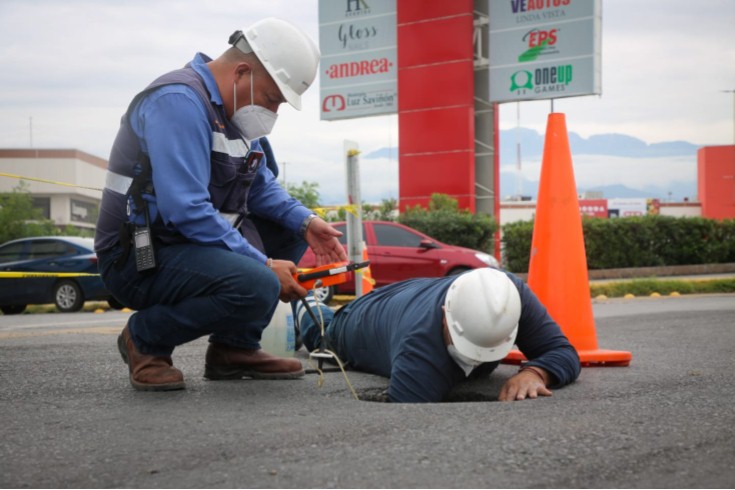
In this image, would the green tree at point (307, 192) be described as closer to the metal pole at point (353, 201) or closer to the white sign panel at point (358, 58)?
the white sign panel at point (358, 58)

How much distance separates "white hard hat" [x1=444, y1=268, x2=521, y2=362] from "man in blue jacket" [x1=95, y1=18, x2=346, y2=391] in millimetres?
747

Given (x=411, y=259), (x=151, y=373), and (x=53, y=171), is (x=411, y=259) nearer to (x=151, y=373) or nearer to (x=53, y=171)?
(x=151, y=373)

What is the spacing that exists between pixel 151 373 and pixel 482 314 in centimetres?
163

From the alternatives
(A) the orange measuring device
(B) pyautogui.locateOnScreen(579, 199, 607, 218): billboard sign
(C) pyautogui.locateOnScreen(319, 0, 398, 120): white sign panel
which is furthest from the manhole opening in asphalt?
(B) pyautogui.locateOnScreen(579, 199, 607, 218): billboard sign

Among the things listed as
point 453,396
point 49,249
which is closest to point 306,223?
point 453,396

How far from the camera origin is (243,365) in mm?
4703

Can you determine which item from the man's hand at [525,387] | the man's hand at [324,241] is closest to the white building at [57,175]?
the man's hand at [324,241]

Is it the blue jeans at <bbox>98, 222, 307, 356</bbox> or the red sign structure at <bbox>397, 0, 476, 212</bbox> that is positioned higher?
the red sign structure at <bbox>397, 0, 476, 212</bbox>

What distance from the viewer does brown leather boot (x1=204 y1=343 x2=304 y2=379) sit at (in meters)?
4.70

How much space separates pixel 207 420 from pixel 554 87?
21913 mm

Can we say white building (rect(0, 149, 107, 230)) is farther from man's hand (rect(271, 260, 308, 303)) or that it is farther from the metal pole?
man's hand (rect(271, 260, 308, 303))

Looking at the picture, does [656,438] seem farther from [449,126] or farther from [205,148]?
[449,126]

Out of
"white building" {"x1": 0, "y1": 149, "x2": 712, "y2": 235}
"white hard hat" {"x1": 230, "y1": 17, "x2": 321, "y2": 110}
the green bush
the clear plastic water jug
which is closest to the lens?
"white hard hat" {"x1": 230, "y1": 17, "x2": 321, "y2": 110}

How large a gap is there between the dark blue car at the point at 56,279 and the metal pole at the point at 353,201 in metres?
6.02
